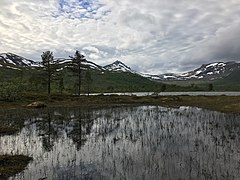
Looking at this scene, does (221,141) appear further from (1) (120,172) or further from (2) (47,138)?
(2) (47,138)

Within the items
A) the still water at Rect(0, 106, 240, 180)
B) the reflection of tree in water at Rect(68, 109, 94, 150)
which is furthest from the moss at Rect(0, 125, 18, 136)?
the reflection of tree in water at Rect(68, 109, 94, 150)

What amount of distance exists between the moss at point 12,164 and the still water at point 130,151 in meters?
0.52

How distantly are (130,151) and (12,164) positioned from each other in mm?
8869

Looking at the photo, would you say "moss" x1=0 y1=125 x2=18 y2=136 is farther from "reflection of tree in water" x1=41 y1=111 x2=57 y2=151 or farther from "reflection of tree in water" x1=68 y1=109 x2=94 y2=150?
"reflection of tree in water" x1=68 y1=109 x2=94 y2=150

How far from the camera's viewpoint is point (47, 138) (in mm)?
27359

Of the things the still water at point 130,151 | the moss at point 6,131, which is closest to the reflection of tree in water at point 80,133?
the still water at point 130,151

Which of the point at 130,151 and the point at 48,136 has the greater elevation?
the point at 48,136

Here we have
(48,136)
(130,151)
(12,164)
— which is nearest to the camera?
(12,164)

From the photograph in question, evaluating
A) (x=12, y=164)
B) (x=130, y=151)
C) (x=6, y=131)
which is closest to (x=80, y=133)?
(x=6, y=131)

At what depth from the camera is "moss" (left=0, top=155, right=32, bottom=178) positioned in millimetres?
16516

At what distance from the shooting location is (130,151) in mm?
21531

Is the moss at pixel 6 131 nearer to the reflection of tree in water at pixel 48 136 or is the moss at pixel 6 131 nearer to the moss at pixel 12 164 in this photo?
the reflection of tree in water at pixel 48 136

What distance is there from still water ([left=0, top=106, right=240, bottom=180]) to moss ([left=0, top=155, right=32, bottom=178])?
1.70 ft

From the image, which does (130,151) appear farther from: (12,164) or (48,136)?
(48,136)
